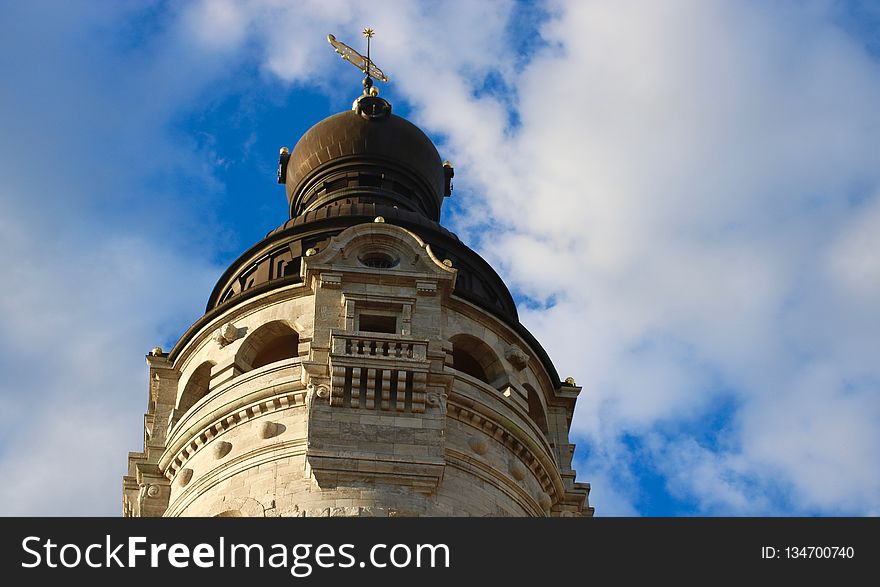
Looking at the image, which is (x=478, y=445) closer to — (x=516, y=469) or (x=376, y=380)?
(x=516, y=469)

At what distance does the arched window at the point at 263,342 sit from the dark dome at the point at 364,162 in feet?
19.2

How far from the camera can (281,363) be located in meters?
33.6

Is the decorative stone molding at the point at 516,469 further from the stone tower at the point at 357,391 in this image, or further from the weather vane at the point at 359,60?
the weather vane at the point at 359,60

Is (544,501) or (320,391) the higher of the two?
(320,391)

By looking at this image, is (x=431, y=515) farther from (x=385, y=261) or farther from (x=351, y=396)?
(x=385, y=261)

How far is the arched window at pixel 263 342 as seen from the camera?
35.0 metres

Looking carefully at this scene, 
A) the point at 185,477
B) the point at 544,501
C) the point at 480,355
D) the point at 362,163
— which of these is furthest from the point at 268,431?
the point at 362,163

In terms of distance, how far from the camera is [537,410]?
3728 centimetres

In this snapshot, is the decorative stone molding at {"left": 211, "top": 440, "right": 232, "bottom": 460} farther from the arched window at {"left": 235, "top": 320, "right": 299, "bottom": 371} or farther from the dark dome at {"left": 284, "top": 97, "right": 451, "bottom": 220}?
the dark dome at {"left": 284, "top": 97, "right": 451, "bottom": 220}

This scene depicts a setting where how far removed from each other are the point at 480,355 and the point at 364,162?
8187mm
